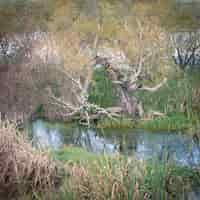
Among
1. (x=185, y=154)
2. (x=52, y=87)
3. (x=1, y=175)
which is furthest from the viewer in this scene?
(x=52, y=87)

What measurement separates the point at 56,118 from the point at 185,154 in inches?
45.2

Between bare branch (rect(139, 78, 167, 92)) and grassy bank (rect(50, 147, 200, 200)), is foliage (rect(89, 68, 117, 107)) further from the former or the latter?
grassy bank (rect(50, 147, 200, 200))

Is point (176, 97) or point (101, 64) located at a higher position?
point (101, 64)

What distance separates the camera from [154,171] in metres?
2.31

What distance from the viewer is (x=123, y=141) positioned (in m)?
3.25

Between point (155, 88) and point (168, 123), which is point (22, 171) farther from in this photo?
point (155, 88)

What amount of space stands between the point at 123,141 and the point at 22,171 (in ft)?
3.54

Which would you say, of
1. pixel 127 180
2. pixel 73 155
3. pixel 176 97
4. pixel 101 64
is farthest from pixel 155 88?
pixel 127 180

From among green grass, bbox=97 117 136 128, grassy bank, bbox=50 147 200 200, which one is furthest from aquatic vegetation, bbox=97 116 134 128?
grassy bank, bbox=50 147 200 200

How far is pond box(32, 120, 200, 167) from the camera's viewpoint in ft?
9.39

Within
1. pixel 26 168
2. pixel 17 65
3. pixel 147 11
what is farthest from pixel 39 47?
pixel 26 168

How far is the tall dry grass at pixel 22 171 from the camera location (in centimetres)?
233

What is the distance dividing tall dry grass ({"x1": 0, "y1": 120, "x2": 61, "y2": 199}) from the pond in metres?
0.40

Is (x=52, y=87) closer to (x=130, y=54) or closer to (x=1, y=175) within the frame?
(x=130, y=54)
